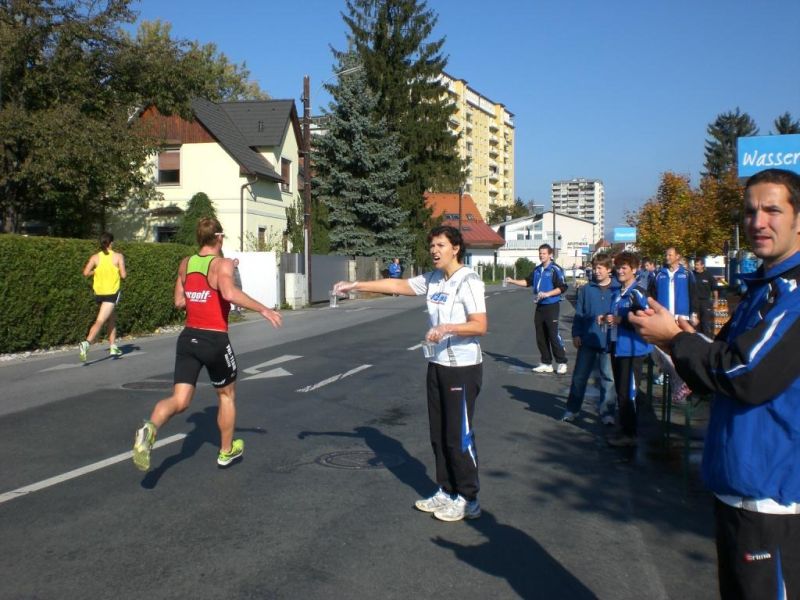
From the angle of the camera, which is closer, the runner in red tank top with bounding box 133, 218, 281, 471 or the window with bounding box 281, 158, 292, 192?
the runner in red tank top with bounding box 133, 218, 281, 471

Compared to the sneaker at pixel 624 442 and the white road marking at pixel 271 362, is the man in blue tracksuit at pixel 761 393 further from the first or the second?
the white road marking at pixel 271 362

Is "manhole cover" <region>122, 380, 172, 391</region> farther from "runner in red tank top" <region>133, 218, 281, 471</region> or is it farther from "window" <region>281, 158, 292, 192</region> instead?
"window" <region>281, 158, 292, 192</region>

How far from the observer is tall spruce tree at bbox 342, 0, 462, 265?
45.0 metres

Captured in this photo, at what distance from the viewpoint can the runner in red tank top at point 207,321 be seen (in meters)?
6.13

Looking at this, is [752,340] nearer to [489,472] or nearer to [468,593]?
[468,593]

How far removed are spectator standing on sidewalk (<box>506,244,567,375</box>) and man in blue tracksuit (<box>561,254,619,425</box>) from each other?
2.72m

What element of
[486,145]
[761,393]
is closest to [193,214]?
[761,393]

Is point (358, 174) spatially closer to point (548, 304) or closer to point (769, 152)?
point (769, 152)

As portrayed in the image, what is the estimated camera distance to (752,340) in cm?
238

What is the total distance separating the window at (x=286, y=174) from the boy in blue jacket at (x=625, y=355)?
3332 cm

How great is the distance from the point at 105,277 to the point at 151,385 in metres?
3.27

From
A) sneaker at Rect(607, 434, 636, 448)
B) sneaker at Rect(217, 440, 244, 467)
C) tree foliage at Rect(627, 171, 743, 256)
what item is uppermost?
tree foliage at Rect(627, 171, 743, 256)

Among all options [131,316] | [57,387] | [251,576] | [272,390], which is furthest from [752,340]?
[131,316]

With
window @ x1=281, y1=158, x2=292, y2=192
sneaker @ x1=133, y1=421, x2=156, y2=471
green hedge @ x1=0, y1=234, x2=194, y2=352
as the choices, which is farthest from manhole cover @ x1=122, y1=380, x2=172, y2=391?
window @ x1=281, y1=158, x2=292, y2=192
